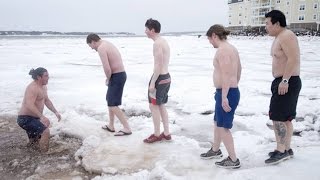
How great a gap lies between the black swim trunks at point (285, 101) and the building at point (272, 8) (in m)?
62.9

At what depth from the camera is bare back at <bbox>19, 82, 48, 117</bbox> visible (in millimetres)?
5594

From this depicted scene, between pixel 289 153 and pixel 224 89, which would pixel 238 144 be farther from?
pixel 224 89

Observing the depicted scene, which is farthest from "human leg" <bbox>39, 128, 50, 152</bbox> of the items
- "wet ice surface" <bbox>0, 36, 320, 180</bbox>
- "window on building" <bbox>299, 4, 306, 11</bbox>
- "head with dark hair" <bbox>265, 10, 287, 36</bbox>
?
"window on building" <bbox>299, 4, 306, 11</bbox>

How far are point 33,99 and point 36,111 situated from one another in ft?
0.66

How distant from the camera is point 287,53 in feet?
14.4

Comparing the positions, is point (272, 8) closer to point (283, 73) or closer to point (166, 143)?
point (166, 143)

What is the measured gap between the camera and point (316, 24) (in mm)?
63656

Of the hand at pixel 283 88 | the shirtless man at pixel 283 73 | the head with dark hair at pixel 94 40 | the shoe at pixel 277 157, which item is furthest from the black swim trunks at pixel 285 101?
the head with dark hair at pixel 94 40

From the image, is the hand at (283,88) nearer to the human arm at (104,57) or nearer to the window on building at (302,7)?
the human arm at (104,57)

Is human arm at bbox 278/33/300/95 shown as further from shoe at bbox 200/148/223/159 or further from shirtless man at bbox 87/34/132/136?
shirtless man at bbox 87/34/132/136

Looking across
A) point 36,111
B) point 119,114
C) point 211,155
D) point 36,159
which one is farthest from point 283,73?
point 36,159

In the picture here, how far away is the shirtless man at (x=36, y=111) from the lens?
5609mm

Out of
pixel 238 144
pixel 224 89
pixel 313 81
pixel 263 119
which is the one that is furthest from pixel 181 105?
pixel 313 81

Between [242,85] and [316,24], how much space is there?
194ft
